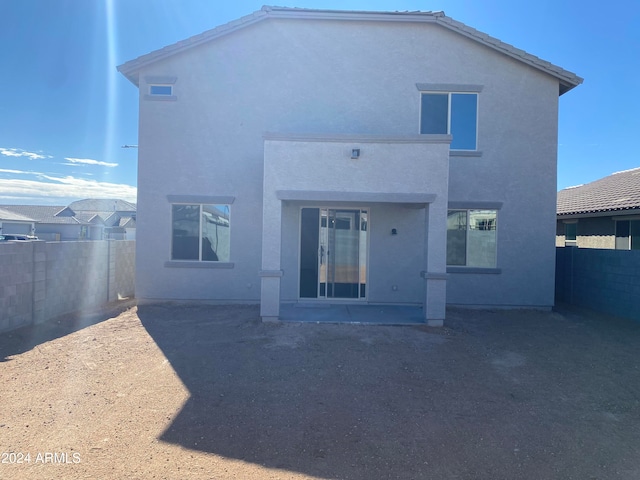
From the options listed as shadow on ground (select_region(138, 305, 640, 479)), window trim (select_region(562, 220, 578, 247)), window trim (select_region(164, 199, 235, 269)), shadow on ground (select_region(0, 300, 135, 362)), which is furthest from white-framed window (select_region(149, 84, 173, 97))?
window trim (select_region(562, 220, 578, 247))

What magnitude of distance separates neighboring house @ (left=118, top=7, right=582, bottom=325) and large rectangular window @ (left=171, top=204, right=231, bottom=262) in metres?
0.04

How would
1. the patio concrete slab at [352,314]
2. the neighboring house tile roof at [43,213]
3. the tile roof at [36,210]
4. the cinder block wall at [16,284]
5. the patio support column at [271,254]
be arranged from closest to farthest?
the cinder block wall at [16,284] → the patio support column at [271,254] → the patio concrete slab at [352,314] → the neighboring house tile roof at [43,213] → the tile roof at [36,210]

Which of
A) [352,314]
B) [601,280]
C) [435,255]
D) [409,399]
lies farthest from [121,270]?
[601,280]

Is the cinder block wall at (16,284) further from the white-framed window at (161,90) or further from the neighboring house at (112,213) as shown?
the neighboring house at (112,213)

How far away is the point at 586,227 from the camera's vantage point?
1568 cm

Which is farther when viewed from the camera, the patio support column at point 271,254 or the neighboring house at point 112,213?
the neighboring house at point 112,213

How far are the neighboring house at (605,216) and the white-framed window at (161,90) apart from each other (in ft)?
47.2

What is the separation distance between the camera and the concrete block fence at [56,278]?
746cm

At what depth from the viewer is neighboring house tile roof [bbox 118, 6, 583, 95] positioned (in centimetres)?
1034

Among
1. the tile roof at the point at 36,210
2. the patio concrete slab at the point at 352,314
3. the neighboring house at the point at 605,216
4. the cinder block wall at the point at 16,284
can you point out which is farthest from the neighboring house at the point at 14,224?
the neighboring house at the point at 605,216

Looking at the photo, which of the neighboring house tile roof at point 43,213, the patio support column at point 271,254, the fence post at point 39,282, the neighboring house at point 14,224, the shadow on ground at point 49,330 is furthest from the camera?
the neighboring house tile roof at point 43,213

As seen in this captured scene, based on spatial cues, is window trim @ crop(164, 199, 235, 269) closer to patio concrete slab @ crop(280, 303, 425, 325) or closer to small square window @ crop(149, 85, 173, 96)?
patio concrete slab @ crop(280, 303, 425, 325)

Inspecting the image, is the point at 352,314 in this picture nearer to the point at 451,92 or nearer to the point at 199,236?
the point at 199,236

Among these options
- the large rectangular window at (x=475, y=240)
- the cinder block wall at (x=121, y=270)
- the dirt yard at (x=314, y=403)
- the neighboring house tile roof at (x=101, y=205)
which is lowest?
the dirt yard at (x=314, y=403)
